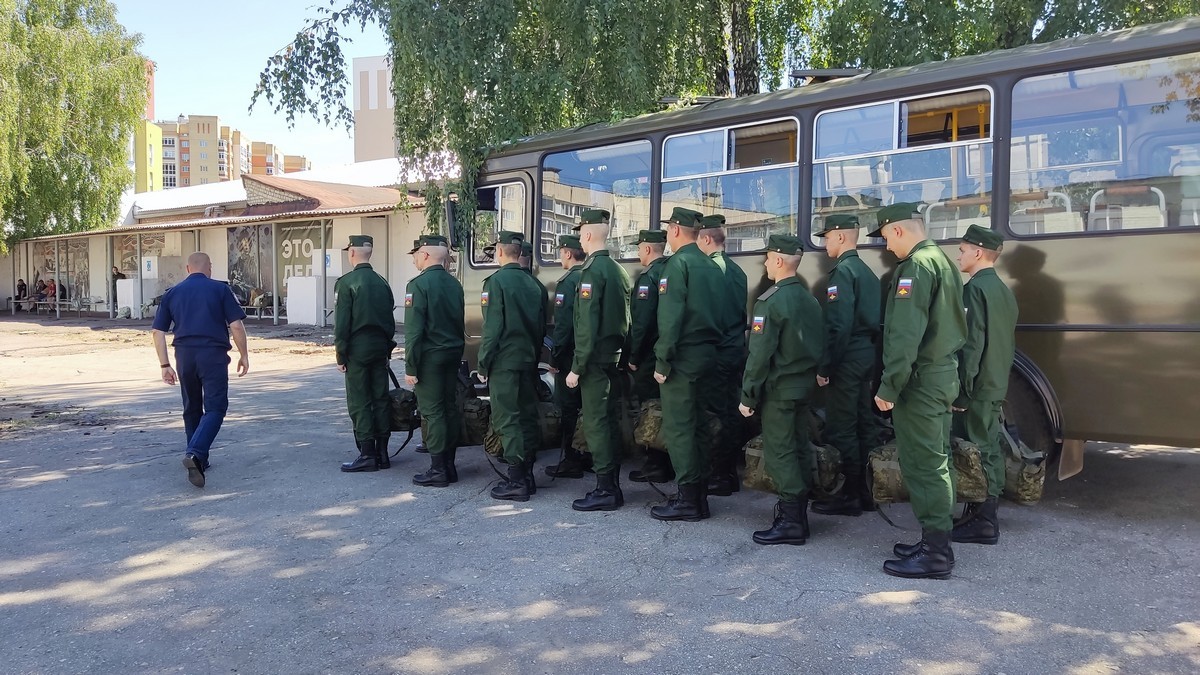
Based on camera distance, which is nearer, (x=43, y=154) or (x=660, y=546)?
(x=660, y=546)

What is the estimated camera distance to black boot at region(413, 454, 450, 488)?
6453mm

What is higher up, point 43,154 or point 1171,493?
point 43,154

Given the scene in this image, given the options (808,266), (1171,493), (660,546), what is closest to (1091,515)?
(1171,493)

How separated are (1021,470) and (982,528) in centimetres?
43

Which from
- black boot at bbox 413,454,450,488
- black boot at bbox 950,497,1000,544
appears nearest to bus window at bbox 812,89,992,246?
black boot at bbox 950,497,1000,544

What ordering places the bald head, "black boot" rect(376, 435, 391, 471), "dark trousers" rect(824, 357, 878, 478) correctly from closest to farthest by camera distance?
"dark trousers" rect(824, 357, 878, 478), the bald head, "black boot" rect(376, 435, 391, 471)

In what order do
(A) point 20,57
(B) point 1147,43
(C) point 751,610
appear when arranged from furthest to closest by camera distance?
(A) point 20,57 < (B) point 1147,43 < (C) point 751,610

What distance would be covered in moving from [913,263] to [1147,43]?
2097 millimetres

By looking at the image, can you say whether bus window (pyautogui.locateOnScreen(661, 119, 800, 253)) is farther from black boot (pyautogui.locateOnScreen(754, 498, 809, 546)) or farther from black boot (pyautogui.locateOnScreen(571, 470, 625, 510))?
black boot (pyautogui.locateOnScreen(754, 498, 809, 546))

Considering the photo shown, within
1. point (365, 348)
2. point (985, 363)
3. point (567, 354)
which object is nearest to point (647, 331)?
point (567, 354)

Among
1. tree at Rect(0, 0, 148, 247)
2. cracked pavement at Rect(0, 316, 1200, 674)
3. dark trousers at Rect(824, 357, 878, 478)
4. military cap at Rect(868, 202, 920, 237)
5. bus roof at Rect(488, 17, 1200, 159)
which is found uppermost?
tree at Rect(0, 0, 148, 247)

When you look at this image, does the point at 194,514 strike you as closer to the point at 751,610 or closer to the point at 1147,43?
the point at 751,610

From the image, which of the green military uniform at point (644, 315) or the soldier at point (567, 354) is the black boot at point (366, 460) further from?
the green military uniform at point (644, 315)

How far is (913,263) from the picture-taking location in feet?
14.0
